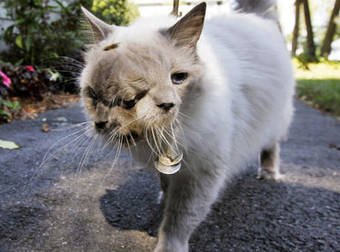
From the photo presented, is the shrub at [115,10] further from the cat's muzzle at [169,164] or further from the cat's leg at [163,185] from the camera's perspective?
the cat's muzzle at [169,164]

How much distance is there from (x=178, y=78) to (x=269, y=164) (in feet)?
5.44

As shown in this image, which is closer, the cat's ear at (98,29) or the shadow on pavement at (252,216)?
the cat's ear at (98,29)

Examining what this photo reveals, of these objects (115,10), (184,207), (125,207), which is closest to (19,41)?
(115,10)

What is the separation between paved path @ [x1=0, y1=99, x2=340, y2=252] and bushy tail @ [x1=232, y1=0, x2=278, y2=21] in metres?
1.32

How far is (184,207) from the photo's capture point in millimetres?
1570

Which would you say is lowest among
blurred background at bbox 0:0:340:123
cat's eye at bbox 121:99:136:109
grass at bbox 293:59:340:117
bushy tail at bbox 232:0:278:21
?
grass at bbox 293:59:340:117

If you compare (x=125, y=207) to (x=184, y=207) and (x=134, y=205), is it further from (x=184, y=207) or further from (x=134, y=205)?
(x=184, y=207)

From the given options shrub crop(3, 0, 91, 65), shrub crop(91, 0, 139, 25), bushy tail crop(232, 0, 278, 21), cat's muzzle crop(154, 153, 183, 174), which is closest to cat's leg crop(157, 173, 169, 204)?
cat's muzzle crop(154, 153, 183, 174)

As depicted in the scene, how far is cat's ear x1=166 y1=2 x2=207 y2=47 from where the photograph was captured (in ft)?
3.96

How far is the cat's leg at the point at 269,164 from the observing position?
102 inches

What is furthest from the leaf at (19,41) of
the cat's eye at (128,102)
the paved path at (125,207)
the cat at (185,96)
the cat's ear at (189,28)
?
the cat's eye at (128,102)

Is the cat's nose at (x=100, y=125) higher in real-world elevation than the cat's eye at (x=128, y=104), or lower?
lower

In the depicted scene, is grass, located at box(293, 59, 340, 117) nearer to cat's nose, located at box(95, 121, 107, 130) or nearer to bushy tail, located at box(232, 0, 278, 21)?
bushy tail, located at box(232, 0, 278, 21)

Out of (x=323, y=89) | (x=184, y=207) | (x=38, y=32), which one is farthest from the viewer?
(x=323, y=89)
